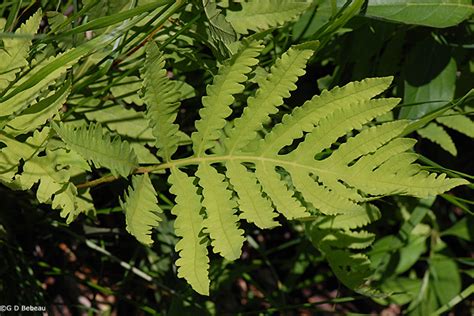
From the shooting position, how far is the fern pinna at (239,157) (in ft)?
3.92

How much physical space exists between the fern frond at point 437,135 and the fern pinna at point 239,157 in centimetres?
64

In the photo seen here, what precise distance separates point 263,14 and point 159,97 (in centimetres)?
35

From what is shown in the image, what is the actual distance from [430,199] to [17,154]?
1.20 m

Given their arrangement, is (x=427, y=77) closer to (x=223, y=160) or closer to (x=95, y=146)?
(x=223, y=160)

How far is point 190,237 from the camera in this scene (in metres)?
1.20

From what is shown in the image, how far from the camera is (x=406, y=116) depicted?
65.8 inches

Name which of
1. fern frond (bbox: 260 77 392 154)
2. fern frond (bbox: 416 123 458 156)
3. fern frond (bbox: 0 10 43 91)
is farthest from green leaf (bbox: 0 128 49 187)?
fern frond (bbox: 416 123 458 156)

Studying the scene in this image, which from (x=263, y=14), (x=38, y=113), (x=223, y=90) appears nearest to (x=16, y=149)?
(x=38, y=113)

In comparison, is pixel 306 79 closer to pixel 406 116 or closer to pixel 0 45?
pixel 406 116

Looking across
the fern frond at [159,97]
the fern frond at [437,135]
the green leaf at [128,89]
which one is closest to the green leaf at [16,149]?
the fern frond at [159,97]

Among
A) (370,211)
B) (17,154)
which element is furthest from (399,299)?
(17,154)

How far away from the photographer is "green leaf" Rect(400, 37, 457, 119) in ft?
5.56

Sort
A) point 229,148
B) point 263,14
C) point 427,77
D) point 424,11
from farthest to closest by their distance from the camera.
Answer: point 427,77, point 424,11, point 263,14, point 229,148

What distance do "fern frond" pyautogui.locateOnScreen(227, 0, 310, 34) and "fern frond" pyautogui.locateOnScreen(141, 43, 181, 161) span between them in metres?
0.28
